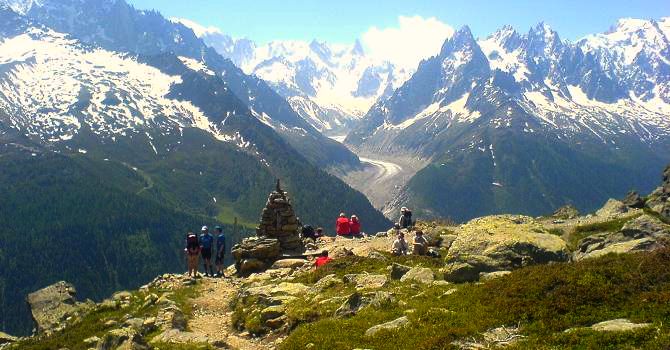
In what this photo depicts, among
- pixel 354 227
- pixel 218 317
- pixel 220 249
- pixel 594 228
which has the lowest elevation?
pixel 218 317

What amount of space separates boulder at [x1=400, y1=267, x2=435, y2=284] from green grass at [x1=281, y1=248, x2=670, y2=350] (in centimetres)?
550

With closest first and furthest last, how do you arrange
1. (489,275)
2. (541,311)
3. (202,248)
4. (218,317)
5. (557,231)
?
(541,311)
(489,275)
(218,317)
(557,231)
(202,248)

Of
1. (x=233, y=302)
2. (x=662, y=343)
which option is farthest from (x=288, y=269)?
(x=662, y=343)

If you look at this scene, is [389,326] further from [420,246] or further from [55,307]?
[55,307]

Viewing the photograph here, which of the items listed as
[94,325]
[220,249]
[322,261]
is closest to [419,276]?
[322,261]

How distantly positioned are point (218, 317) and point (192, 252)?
15.9 metres

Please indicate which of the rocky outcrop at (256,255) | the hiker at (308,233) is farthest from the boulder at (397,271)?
the hiker at (308,233)

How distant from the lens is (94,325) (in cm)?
3475

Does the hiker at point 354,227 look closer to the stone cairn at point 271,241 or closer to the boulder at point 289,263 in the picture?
the stone cairn at point 271,241

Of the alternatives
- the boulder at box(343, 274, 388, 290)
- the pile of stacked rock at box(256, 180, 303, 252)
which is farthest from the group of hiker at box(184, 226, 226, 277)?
the boulder at box(343, 274, 388, 290)

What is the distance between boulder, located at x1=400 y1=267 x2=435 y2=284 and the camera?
3061 cm

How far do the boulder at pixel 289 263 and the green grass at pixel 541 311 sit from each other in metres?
21.3

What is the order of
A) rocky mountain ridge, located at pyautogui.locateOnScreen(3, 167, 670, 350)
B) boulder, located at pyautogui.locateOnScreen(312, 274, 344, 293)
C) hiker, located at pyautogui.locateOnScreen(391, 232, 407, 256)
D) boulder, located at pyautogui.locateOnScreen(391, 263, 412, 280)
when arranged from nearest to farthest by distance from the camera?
rocky mountain ridge, located at pyautogui.locateOnScreen(3, 167, 670, 350) → boulder, located at pyautogui.locateOnScreen(312, 274, 344, 293) → boulder, located at pyautogui.locateOnScreen(391, 263, 412, 280) → hiker, located at pyautogui.locateOnScreen(391, 232, 407, 256)

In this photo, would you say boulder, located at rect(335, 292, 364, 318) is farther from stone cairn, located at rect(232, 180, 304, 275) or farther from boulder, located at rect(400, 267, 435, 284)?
stone cairn, located at rect(232, 180, 304, 275)
